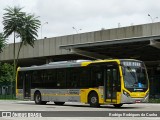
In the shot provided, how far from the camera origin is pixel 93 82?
27.5 m

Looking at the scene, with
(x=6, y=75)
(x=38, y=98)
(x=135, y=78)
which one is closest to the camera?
(x=135, y=78)

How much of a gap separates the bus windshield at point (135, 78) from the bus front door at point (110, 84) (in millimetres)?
652

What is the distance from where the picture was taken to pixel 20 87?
35219 millimetres

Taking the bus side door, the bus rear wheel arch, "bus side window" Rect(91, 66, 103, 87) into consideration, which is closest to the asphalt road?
the bus side door

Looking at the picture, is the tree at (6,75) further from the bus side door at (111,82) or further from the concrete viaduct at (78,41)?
the bus side door at (111,82)

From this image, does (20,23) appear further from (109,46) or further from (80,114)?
(80,114)

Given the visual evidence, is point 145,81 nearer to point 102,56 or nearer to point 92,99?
point 92,99

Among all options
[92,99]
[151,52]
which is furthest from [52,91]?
[151,52]

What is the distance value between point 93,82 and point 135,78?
280 centimetres

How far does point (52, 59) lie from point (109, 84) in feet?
117

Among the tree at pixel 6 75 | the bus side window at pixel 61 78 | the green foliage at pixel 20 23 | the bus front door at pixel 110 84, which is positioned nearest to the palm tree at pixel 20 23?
the green foliage at pixel 20 23

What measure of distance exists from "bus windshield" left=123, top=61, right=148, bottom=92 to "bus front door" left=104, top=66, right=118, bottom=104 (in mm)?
652

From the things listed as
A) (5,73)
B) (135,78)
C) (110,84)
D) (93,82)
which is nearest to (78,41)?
(5,73)

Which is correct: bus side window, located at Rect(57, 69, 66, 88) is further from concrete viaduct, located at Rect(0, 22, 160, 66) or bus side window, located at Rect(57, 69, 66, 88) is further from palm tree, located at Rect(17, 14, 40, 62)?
palm tree, located at Rect(17, 14, 40, 62)
